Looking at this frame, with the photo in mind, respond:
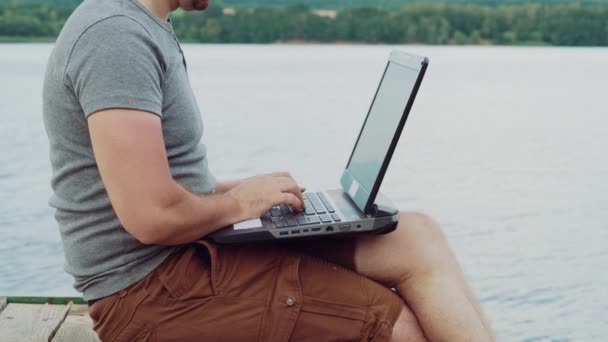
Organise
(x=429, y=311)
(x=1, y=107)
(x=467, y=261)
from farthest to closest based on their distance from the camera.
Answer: (x=1, y=107), (x=467, y=261), (x=429, y=311)

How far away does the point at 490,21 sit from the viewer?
3531 centimetres

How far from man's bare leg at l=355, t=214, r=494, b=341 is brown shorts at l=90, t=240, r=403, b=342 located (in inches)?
3.8

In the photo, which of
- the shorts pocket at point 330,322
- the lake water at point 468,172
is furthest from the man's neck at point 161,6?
the lake water at point 468,172

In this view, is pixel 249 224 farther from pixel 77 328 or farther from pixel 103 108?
pixel 77 328

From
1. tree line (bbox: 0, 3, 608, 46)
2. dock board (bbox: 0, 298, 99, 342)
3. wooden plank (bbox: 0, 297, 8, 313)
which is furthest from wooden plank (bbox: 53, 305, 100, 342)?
tree line (bbox: 0, 3, 608, 46)

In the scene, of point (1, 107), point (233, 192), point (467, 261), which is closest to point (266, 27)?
point (1, 107)

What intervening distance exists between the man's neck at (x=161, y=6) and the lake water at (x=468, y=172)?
2.53 meters

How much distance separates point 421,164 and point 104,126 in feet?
24.0

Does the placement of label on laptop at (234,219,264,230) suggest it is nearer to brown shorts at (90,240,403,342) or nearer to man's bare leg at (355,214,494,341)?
brown shorts at (90,240,403,342)

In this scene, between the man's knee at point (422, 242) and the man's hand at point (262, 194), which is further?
the man's knee at point (422, 242)

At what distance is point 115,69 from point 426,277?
79 centimetres

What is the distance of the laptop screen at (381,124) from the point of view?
5.82 ft

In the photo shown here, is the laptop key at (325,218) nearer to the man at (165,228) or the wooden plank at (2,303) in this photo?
the man at (165,228)

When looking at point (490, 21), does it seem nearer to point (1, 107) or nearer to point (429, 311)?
point (1, 107)
